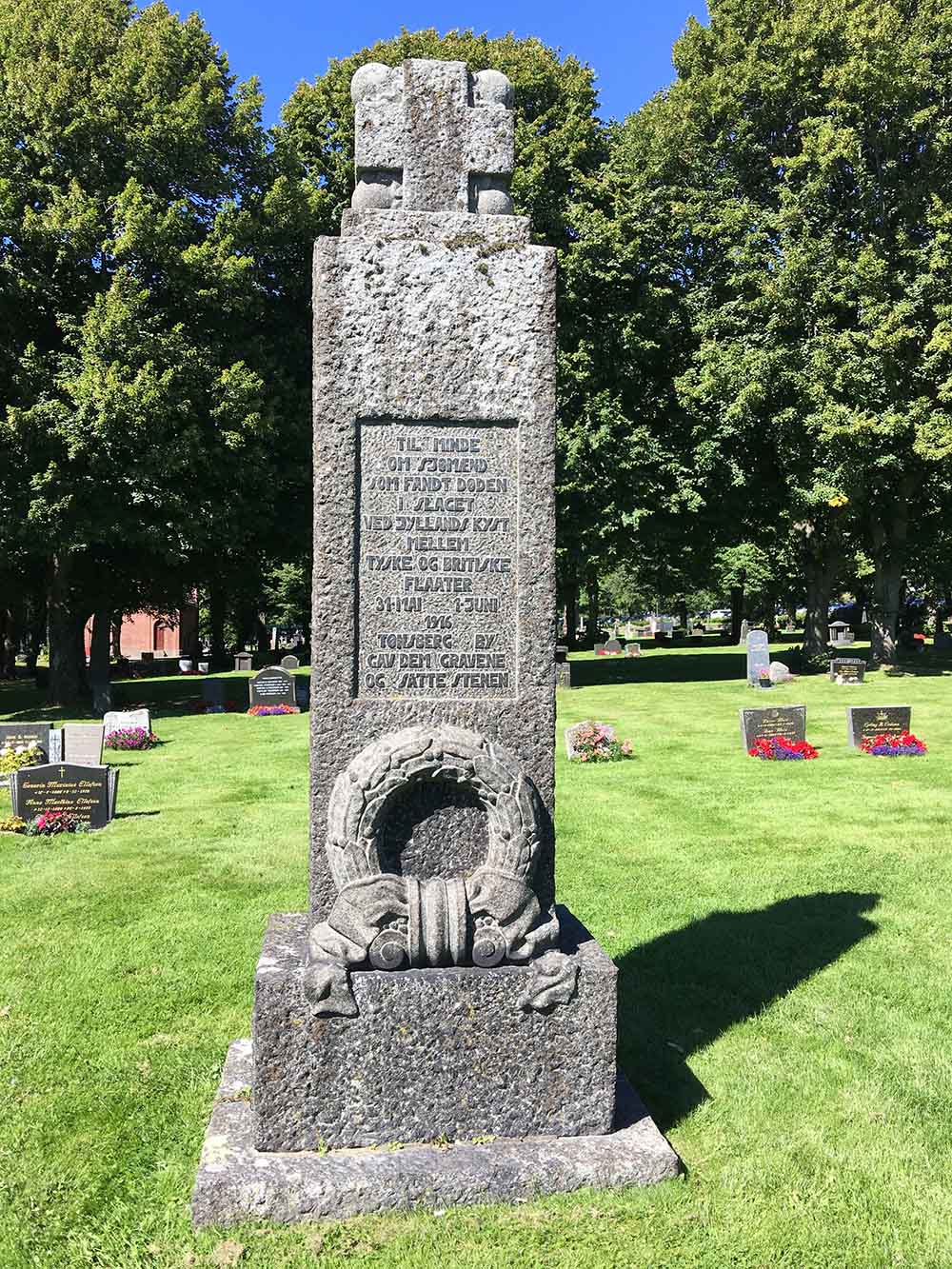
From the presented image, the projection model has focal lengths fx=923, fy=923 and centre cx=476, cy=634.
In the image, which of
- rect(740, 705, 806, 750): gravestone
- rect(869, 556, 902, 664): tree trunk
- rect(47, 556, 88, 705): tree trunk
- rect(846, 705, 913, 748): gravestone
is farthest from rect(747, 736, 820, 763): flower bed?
rect(47, 556, 88, 705): tree trunk

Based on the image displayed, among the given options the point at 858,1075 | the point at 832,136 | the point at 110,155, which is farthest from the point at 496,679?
the point at 832,136

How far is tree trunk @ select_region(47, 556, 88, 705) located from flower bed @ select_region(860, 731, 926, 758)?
18830 mm

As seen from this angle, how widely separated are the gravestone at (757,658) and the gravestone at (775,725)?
10333mm

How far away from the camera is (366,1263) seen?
3281 mm

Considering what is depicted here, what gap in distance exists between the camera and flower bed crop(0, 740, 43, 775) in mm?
13102

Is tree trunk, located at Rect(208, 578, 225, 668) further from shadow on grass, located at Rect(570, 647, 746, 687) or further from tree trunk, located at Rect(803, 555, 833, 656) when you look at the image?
tree trunk, located at Rect(803, 555, 833, 656)

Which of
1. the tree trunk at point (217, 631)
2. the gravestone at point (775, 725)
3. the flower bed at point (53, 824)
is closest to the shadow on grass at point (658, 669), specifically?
the gravestone at point (775, 725)

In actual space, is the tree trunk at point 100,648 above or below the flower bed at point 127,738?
above

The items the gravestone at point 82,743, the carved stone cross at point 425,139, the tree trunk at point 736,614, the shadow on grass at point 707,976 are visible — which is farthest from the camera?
the tree trunk at point 736,614

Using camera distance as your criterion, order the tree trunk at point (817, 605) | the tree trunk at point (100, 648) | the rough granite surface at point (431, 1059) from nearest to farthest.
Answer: the rough granite surface at point (431, 1059) < the tree trunk at point (100, 648) < the tree trunk at point (817, 605)

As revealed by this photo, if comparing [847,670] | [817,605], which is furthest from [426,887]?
[817,605]

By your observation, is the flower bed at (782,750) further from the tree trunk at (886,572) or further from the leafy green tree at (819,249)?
the tree trunk at (886,572)

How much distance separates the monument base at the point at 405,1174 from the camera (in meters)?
3.54

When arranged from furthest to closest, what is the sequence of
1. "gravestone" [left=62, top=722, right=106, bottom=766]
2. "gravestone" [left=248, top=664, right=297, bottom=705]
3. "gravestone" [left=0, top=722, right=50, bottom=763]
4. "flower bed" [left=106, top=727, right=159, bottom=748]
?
"gravestone" [left=248, top=664, right=297, bottom=705], "flower bed" [left=106, top=727, right=159, bottom=748], "gravestone" [left=0, top=722, right=50, bottom=763], "gravestone" [left=62, top=722, right=106, bottom=766]
